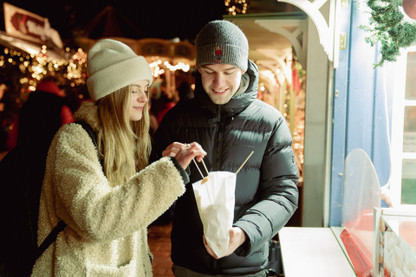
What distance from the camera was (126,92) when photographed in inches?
71.6

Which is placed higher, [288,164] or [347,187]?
[288,164]

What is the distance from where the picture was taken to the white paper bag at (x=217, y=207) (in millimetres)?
1563

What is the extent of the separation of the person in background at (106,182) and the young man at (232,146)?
256 mm

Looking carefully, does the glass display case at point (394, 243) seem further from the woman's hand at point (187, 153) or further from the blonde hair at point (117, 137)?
the blonde hair at point (117, 137)

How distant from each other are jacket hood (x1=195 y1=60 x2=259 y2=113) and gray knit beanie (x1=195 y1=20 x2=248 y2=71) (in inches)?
4.7

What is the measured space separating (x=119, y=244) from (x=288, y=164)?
891mm

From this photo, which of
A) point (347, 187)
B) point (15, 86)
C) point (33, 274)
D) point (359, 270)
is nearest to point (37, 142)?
point (33, 274)

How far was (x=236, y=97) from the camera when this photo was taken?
1.95 metres

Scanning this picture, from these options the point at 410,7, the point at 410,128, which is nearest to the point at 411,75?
the point at 410,128

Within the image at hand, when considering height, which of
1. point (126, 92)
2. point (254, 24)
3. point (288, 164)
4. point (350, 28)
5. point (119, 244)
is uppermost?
point (254, 24)

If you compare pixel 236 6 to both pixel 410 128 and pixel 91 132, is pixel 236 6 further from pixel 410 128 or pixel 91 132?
pixel 91 132

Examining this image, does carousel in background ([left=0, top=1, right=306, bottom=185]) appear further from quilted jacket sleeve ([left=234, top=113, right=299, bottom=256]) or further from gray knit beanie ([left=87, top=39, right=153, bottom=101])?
gray knit beanie ([left=87, top=39, right=153, bottom=101])

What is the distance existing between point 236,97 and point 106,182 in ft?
2.60

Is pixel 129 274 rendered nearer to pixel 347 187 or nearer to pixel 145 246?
pixel 145 246
